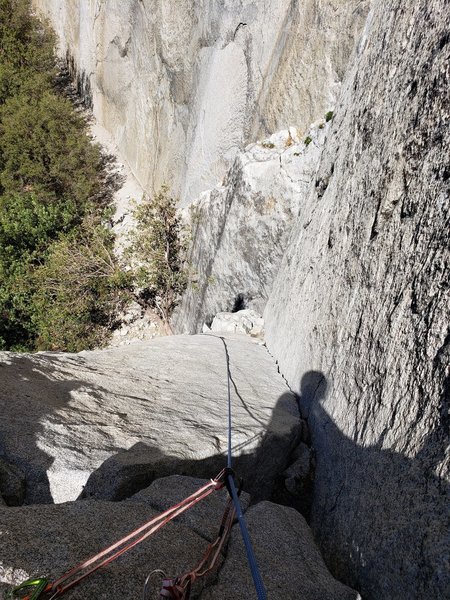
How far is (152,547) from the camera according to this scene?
2.25m

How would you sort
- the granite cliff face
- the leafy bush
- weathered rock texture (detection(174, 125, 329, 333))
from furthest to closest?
the leafy bush < weathered rock texture (detection(174, 125, 329, 333)) < the granite cliff face

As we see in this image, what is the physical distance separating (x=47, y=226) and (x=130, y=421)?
13.6m

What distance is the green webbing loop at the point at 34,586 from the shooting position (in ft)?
5.58

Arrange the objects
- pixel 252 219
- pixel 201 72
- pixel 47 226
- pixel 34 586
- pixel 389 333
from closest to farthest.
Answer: pixel 34 586
pixel 389 333
pixel 252 219
pixel 47 226
pixel 201 72

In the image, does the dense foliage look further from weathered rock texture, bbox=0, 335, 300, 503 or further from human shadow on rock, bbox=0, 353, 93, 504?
human shadow on rock, bbox=0, 353, 93, 504

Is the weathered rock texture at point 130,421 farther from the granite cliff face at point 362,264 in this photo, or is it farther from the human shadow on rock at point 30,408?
the granite cliff face at point 362,264

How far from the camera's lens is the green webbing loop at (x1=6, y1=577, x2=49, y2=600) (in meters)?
1.70

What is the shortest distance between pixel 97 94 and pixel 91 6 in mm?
4792

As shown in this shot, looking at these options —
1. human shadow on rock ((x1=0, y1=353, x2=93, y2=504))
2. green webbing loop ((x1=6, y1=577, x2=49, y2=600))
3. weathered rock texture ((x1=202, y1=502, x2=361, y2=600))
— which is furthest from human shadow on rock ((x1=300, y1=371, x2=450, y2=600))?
human shadow on rock ((x1=0, y1=353, x2=93, y2=504))

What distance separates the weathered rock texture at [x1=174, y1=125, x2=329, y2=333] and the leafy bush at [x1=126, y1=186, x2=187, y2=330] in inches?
68.5

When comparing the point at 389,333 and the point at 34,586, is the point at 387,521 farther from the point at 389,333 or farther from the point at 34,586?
the point at 34,586

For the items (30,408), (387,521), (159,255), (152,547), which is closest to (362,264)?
(387,521)

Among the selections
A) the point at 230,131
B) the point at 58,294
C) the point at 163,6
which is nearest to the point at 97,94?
the point at 163,6

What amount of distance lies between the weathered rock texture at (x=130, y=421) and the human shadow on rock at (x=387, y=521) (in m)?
1.01
